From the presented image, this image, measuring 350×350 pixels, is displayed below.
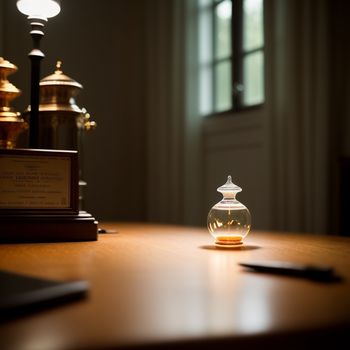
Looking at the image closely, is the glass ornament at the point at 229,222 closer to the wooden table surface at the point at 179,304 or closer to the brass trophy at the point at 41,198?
the wooden table surface at the point at 179,304

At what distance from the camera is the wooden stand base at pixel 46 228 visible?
3.83ft

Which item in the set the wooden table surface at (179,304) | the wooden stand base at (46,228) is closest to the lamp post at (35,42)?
the wooden stand base at (46,228)

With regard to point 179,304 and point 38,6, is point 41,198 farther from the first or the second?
point 179,304

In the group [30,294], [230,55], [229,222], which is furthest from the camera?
[230,55]

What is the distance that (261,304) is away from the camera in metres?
0.52

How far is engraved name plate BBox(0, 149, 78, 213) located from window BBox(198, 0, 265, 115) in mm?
2048

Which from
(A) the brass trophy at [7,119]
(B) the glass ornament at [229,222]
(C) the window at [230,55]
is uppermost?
(C) the window at [230,55]

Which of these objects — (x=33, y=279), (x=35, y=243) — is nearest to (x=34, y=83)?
(x=35, y=243)

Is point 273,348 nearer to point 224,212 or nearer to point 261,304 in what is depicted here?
point 261,304

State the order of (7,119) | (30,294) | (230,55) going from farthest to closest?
(230,55) → (7,119) → (30,294)

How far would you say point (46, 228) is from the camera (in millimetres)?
1189

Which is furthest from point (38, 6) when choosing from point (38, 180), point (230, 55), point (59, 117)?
point (230, 55)

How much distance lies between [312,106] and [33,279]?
2.28 meters

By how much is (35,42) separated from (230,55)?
2194 millimetres
